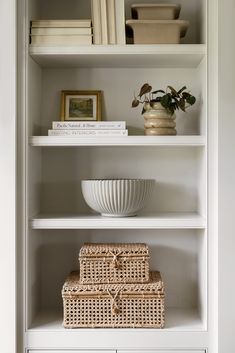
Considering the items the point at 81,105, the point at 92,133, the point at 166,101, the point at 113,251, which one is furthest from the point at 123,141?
the point at 113,251

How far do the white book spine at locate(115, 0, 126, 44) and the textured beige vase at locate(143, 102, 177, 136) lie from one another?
306 millimetres

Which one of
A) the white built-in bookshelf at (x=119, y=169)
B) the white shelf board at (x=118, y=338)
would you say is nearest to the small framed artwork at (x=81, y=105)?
the white built-in bookshelf at (x=119, y=169)

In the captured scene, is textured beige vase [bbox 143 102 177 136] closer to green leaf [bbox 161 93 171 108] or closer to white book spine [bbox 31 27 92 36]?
green leaf [bbox 161 93 171 108]

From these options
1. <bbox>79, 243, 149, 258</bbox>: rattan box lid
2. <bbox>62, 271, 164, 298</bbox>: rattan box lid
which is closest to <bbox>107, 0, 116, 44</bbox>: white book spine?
<bbox>79, 243, 149, 258</bbox>: rattan box lid

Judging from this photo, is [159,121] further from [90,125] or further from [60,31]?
[60,31]

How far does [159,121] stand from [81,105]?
0.40 meters

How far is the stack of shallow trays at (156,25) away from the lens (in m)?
2.19

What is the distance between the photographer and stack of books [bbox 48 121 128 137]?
221 cm

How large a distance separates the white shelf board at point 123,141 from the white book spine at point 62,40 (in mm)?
389
